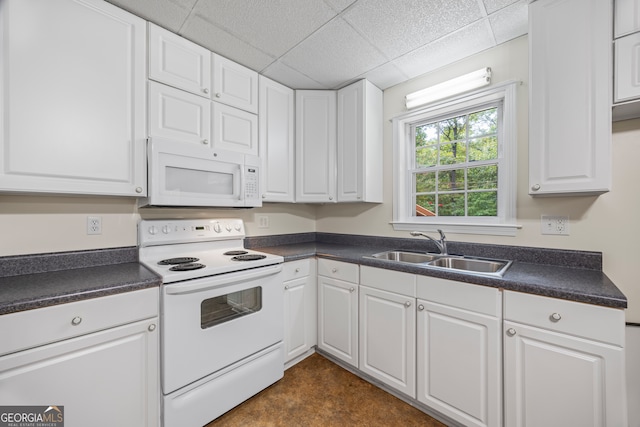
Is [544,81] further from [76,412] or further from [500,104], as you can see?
[76,412]

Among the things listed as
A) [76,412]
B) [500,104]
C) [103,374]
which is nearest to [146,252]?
[103,374]

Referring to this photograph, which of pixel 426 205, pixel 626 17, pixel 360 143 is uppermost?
pixel 626 17

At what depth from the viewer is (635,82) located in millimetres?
1169

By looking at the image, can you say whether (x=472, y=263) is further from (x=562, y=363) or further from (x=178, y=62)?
(x=178, y=62)

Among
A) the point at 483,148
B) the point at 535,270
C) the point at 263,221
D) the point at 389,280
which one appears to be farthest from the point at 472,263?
the point at 263,221

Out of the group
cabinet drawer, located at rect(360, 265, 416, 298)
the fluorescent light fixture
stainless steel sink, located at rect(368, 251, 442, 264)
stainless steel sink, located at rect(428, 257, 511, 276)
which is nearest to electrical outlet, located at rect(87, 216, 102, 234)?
cabinet drawer, located at rect(360, 265, 416, 298)

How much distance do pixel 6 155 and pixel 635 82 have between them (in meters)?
2.88

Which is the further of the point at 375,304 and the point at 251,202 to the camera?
the point at 251,202

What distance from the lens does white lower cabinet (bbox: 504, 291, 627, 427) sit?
100 cm

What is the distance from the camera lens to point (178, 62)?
170cm

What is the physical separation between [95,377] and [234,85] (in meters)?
1.96

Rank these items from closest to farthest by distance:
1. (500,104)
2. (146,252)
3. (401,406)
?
(401,406), (146,252), (500,104)

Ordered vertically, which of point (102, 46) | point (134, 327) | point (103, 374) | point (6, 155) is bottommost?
point (103, 374)

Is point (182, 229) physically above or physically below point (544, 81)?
below
